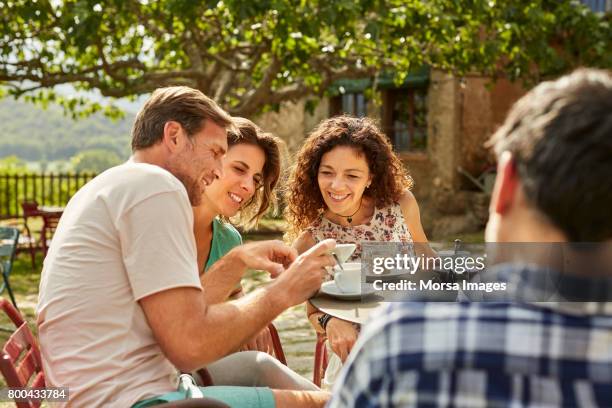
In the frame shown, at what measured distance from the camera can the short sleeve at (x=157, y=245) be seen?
1638 millimetres

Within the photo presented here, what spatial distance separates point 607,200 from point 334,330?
170cm

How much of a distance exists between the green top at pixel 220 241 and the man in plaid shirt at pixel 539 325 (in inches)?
71.2

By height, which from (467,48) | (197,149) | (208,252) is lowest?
(208,252)

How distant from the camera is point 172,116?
201cm

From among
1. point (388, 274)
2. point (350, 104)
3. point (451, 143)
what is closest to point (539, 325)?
point (388, 274)

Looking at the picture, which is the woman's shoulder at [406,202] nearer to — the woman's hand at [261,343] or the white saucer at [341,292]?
the woman's hand at [261,343]

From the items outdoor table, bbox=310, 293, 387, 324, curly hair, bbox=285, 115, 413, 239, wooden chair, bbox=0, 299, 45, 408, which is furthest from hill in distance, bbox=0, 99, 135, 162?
outdoor table, bbox=310, 293, 387, 324

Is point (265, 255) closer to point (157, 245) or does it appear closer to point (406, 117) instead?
point (157, 245)

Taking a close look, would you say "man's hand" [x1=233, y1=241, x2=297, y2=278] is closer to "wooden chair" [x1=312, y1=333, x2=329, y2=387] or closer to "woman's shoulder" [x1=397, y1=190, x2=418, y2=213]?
"wooden chair" [x1=312, y1=333, x2=329, y2=387]

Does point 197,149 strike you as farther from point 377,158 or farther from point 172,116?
point 377,158

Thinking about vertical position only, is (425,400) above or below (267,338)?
above

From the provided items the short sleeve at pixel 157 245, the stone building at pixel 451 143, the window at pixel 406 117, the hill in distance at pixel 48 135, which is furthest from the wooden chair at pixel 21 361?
the hill in distance at pixel 48 135

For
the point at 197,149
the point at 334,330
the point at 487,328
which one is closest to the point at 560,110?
the point at 487,328

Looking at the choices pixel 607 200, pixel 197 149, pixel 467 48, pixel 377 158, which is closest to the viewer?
pixel 607 200
